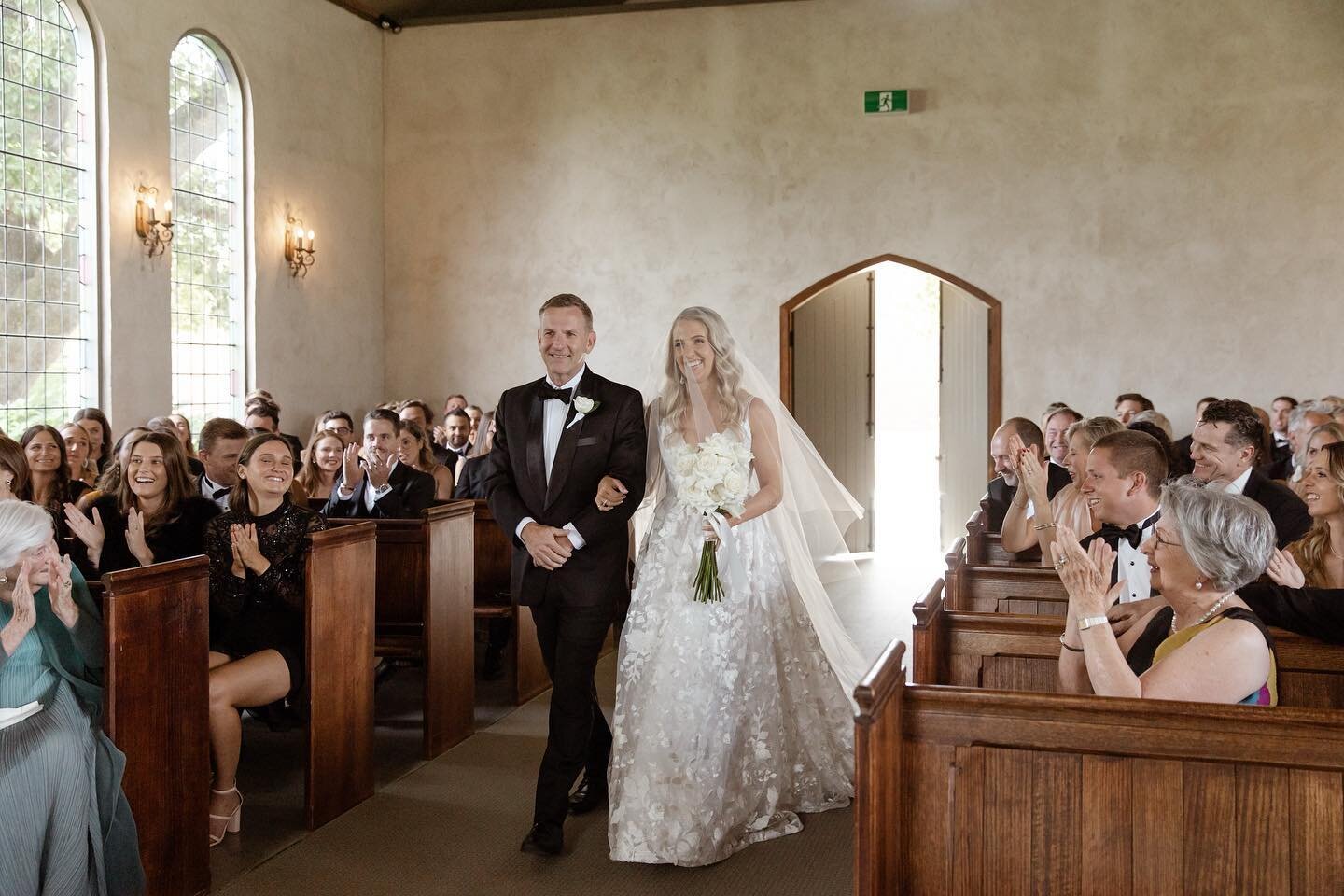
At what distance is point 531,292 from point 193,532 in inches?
285

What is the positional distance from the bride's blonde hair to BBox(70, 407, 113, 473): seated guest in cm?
399

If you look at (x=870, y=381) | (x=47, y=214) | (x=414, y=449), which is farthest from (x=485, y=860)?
(x=870, y=381)

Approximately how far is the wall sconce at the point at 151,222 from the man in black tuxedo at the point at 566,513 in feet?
19.3

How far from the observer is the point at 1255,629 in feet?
7.57

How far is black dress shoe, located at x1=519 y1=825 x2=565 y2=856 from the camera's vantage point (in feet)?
11.9

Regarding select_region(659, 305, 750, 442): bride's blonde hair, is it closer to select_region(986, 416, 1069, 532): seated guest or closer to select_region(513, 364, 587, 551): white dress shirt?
select_region(513, 364, 587, 551): white dress shirt

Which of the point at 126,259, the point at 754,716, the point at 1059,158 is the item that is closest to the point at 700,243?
the point at 1059,158

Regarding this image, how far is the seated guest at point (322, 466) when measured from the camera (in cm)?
608

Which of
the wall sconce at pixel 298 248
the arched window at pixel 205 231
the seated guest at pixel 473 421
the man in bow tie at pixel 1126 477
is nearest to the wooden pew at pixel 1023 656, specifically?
the man in bow tie at pixel 1126 477

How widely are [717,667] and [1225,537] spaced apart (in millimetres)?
1720

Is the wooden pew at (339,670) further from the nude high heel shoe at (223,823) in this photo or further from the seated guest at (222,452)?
the seated guest at (222,452)

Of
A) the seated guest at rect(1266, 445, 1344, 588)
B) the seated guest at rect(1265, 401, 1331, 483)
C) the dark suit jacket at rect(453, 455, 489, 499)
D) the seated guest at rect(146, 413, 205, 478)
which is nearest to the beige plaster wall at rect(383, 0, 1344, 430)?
the seated guest at rect(1265, 401, 1331, 483)

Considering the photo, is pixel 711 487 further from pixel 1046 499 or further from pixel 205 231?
pixel 205 231

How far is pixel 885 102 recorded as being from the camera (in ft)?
33.8
